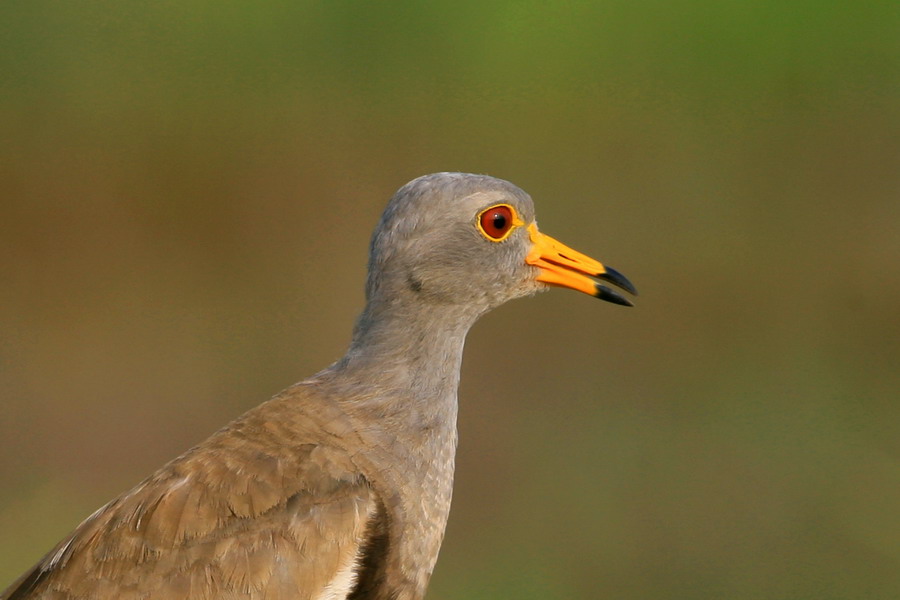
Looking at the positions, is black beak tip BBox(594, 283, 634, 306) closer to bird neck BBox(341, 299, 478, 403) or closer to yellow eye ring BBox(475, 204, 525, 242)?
yellow eye ring BBox(475, 204, 525, 242)

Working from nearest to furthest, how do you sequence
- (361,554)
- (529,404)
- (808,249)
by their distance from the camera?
(361,554) < (529,404) < (808,249)

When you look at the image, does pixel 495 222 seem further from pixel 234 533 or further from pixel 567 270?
pixel 234 533

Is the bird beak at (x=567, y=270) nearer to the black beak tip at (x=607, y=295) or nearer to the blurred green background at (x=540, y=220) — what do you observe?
the black beak tip at (x=607, y=295)

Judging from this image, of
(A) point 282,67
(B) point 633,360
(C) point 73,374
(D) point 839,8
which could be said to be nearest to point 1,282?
(C) point 73,374

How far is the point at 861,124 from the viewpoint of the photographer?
13.4 meters

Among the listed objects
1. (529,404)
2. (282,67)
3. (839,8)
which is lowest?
(529,404)

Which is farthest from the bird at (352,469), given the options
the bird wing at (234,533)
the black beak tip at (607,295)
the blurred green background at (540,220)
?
the blurred green background at (540,220)

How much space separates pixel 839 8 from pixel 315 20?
4.98 m

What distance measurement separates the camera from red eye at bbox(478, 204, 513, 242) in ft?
20.6

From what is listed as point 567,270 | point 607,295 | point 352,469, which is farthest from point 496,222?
point 352,469

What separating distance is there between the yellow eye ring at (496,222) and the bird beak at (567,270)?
0.15 m

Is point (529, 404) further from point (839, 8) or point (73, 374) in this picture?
point (839, 8)

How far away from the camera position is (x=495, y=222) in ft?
20.7

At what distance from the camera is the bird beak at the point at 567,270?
6.43m
